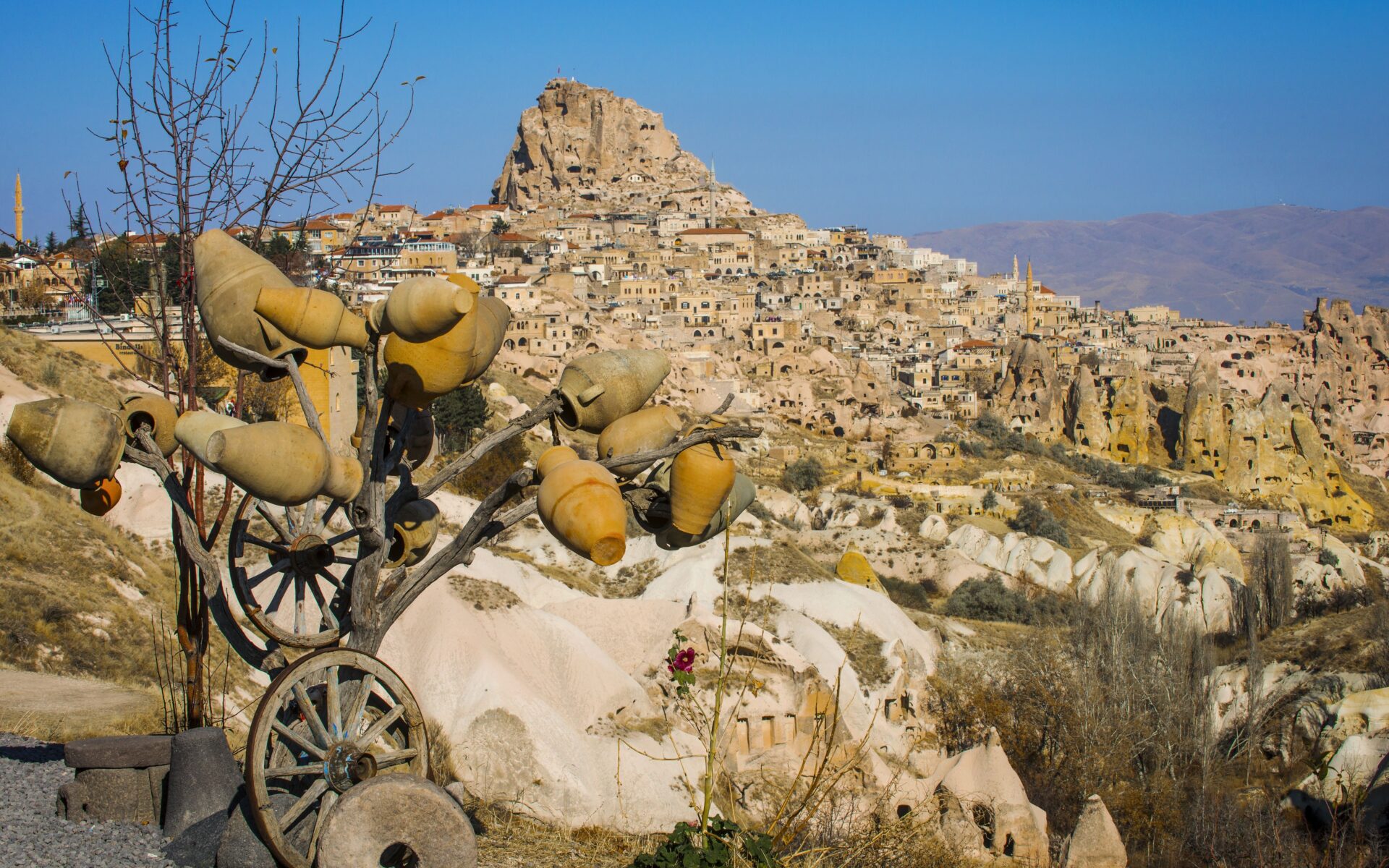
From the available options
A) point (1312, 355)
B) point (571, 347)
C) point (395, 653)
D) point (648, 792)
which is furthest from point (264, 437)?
point (1312, 355)

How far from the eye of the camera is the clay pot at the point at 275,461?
3264 millimetres

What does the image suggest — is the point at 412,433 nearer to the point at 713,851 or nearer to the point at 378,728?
the point at 378,728

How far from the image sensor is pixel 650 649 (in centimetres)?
1162

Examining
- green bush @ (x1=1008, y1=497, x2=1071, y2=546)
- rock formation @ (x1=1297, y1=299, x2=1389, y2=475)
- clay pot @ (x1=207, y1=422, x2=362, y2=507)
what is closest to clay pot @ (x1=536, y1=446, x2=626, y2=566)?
clay pot @ (x1=207, y1=422, x2=362, y2=507)

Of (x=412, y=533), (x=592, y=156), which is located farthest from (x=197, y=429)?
(x=592, y=156)

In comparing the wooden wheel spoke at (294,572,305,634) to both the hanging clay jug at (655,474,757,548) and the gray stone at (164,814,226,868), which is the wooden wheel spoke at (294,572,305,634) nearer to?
the gray stone at (164,814,226,868)

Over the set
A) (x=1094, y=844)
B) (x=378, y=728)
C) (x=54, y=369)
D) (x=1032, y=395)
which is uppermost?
(x=54, y=369)

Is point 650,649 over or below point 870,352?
below

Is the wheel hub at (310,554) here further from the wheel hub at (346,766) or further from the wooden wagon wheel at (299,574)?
the wheel hub at (346,766)

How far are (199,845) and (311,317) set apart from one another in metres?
1.67

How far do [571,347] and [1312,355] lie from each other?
4963 centimetres

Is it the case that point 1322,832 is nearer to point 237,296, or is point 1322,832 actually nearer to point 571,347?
point 237,296

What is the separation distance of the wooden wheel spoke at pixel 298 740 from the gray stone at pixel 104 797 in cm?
72

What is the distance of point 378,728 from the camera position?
3.67 metres
